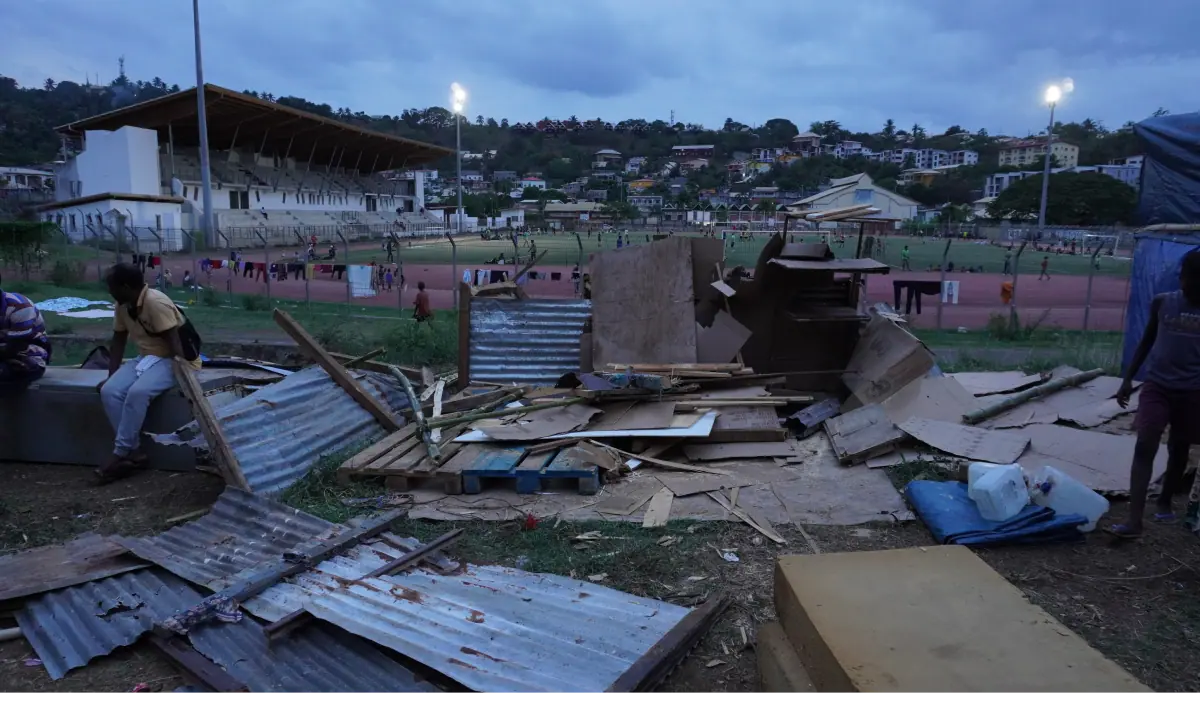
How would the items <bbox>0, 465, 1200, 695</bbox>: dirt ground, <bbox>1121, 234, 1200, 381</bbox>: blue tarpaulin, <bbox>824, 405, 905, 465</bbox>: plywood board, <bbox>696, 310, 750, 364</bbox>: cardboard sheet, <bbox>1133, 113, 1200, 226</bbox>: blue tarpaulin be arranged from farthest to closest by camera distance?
<bbox>1133, 113, 1200, 226</bbox>: blue tarpaulin < <bbox>1121, 234, 1200, 381</bbox>: blue tarpaulin < <bbox>696, 310, 750, 364</bbox>: cardboard sheet < <bbox>824, 405, 905, 465</bbox>: plywood board < <bbox>0, 465, 1200, 695</bbox>: dirt ground

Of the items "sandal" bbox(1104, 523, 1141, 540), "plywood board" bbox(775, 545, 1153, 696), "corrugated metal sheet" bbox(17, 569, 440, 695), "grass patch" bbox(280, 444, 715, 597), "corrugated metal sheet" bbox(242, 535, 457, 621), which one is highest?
"plywood board" bbox(775, 545, 1153, 696)

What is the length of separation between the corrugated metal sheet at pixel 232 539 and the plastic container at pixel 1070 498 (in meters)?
4.80

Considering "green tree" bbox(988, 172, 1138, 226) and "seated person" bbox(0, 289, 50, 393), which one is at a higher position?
"green tree" bbox(988, 172, 1138, 226)

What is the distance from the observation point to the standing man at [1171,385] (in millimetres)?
4766

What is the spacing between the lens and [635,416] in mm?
7164

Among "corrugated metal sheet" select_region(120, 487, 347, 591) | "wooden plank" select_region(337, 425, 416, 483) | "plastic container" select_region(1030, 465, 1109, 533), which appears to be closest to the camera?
"corrugated metal sheet" select_region(120, 487, 347, 591)

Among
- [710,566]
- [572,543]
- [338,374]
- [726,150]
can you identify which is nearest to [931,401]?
[710,566]

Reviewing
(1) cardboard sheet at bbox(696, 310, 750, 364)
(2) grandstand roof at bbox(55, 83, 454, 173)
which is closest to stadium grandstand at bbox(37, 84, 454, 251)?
(2) grandstand roof at bbox(55, 83, 454, 173)

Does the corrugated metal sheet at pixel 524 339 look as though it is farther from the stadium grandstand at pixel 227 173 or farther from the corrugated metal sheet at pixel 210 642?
the stadium grandstand at pixel 227 173

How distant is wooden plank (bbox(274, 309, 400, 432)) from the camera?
723cm

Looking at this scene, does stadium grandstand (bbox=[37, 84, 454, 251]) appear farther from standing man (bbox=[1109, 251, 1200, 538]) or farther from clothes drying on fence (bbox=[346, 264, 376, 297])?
standing man (bbox=[1109, 251, 1200, 538])

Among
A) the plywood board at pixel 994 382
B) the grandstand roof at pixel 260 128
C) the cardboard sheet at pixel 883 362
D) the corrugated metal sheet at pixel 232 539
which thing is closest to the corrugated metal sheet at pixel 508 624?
the corrugated metal sheet at pixel 232 539

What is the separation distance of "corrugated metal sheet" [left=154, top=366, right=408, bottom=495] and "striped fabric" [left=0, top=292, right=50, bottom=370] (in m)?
1.41
